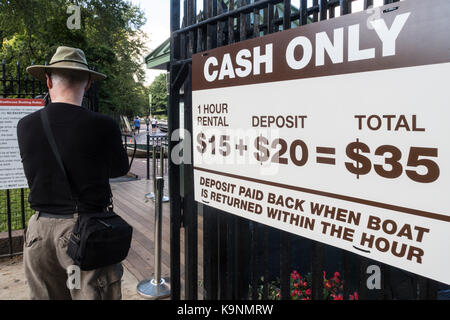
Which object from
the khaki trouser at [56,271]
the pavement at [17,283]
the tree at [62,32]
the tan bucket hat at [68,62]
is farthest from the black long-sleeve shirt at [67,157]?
the tree at [62,32]

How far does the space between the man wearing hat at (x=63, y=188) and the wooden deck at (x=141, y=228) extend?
161 centimetres

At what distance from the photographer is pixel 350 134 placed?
1529 mm

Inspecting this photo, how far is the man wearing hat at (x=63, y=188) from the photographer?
7.11ft

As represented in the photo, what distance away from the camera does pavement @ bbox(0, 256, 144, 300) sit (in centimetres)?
355

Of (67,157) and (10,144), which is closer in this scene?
(67,157)

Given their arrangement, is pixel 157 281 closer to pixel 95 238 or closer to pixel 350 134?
pixel 95 238

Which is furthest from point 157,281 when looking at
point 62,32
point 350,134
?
point 62,32

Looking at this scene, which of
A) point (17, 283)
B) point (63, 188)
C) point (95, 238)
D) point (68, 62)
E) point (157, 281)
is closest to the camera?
point (95, 238)

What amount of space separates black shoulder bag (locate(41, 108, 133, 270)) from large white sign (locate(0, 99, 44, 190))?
2306mm

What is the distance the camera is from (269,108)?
1875 millimetres

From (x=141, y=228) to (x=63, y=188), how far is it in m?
3.63
